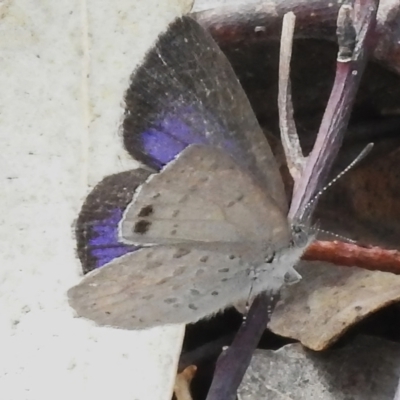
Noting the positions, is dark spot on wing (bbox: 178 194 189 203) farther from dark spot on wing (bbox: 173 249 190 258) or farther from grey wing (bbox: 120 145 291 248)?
dark spot on wing (bbox: 173 249 190 258)

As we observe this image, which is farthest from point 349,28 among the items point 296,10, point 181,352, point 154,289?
point 181,352

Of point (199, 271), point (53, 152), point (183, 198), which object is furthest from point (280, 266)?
point (53, 152)

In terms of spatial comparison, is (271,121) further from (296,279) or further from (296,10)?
(296,279)

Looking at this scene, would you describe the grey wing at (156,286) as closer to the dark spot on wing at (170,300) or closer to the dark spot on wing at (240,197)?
the dark spot on wing at (170,300)

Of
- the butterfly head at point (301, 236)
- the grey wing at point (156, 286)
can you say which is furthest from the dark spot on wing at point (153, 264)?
the butterfly head at point (301, 236)

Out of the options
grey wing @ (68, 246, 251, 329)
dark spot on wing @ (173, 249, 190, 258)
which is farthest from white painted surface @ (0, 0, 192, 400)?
dark spot on wing @ (173, 249, 190, 258)

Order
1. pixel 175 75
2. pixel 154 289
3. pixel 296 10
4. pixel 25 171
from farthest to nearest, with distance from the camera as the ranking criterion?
1. pixel 25 171
2. pixel 296 10
3. pixel 154 289
4. pixel 175 75
